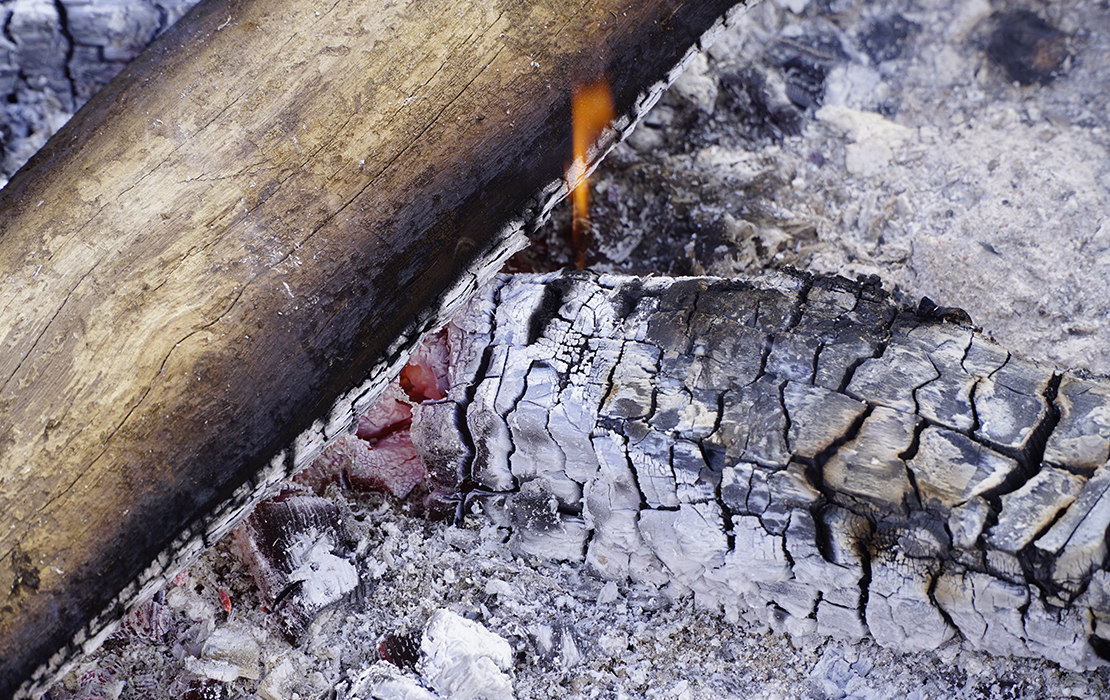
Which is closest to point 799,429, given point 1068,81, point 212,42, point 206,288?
point 206,288

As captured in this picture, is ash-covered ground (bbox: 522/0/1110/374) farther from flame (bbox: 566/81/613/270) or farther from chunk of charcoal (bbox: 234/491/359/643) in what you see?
chunk of charcoal (bbox: 234/491/359/643)

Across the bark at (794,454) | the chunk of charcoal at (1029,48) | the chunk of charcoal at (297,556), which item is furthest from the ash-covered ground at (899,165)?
the chunk of charcoal at (297,556)

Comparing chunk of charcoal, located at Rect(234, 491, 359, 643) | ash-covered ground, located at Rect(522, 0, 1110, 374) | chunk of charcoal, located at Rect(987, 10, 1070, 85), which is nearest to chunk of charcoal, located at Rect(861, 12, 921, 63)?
ash-covered ground, located at Rect(522, 0, 1110, 374)

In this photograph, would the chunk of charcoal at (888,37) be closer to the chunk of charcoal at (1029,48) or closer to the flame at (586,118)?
the chunk of charcoal at (1029,48)

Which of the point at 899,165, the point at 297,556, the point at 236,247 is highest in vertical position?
the point at 236,247

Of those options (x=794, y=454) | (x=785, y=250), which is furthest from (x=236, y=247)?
(x=785, y=250)

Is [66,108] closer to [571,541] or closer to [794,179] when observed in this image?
[571,541]

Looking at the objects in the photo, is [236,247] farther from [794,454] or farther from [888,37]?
[888,37]
